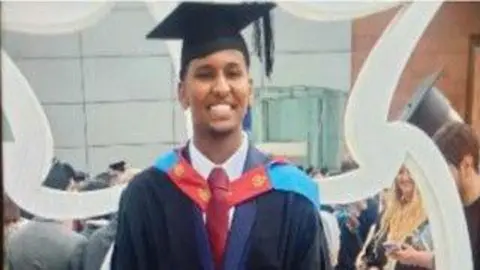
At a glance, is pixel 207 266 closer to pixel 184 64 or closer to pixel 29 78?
pixel 184 64

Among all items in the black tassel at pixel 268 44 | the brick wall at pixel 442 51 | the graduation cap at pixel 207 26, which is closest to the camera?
the graduation cap at pixel 207 26

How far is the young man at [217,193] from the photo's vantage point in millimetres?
1146

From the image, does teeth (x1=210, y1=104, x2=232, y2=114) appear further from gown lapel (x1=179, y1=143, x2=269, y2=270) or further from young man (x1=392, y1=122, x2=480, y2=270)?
young man (x1=392, y1=122, x2=480, y2=270)

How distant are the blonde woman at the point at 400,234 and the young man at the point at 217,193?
23 cm

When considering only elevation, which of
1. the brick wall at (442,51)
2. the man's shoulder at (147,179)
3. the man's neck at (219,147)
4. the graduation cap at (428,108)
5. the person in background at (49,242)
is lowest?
the person in background at (49,242)

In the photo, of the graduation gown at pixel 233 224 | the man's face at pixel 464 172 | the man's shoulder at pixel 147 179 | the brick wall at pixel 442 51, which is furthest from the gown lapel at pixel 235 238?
the man's face at pixel 464 172

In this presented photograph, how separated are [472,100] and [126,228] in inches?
31.5

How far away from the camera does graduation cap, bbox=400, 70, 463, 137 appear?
1.37 m

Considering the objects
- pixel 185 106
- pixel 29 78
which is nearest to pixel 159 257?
pixel 185 106

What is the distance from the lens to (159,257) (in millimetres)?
1177

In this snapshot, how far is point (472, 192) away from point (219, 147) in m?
0.60

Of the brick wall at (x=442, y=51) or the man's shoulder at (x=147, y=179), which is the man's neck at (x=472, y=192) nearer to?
the brick wall at (x=442, y=51)

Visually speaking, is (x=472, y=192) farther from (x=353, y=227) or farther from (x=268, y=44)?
(x=268, y=44)

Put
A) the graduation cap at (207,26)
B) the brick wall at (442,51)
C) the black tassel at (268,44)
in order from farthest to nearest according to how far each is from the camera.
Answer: the brick wall at (442,51), the black tassel at (268,44), the graduation cap at (207,26)
